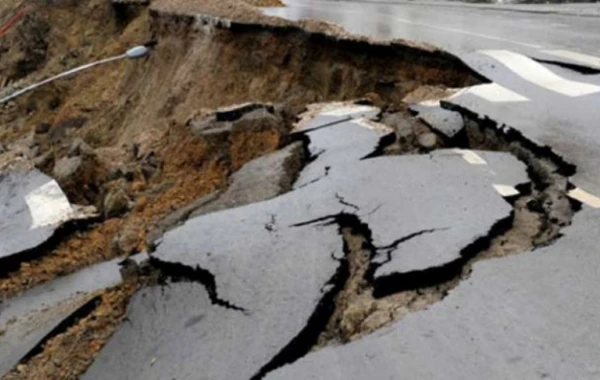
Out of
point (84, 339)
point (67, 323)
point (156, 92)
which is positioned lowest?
point (156, 92)

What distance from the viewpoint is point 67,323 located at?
427 cm

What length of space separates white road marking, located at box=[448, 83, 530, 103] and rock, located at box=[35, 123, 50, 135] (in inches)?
431

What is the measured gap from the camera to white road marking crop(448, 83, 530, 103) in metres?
6.28

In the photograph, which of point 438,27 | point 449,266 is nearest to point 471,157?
point 449,266

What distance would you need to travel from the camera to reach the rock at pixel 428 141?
5.50 m

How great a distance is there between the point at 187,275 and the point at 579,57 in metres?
5.56

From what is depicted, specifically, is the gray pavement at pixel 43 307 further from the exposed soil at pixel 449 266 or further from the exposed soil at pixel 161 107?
the exposed soil at pixel 449 266

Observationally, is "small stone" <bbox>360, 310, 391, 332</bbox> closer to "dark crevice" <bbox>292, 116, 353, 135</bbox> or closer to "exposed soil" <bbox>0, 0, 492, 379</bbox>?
"exposed soil" <bbox>0, 0, 492, 379</bbox>

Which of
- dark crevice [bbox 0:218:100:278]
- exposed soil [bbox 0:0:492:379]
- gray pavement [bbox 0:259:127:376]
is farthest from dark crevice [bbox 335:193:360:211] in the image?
dark crevice [bbox 0:218:100:278]

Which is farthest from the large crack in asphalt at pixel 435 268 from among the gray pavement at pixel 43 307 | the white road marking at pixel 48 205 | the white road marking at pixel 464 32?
the white road marking at pixel 464 32

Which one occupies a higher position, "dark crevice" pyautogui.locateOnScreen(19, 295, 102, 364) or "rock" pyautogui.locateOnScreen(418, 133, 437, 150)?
"rock" pyautogui.locateOnScreen(418, 133, 437, 150)

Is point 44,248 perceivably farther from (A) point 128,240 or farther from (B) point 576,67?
(B) point 576,67

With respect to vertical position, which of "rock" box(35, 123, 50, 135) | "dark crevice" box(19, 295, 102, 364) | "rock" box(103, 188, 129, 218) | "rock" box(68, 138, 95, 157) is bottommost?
"rock" box(35, 123, 50, 135)

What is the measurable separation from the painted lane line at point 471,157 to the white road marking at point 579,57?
2828 millimetres
